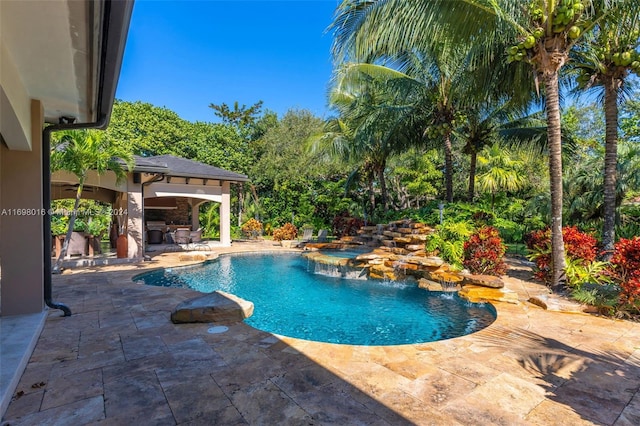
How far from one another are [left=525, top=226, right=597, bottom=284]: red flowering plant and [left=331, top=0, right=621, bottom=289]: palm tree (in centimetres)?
71

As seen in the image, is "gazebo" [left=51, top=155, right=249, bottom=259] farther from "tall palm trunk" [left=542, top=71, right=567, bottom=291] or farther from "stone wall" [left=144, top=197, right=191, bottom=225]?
"tall palm trunk" [left=542, top=71, right=567, bottom=291]

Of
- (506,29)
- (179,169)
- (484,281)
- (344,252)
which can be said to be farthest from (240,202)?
(506,29)

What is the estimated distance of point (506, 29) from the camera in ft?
21.6

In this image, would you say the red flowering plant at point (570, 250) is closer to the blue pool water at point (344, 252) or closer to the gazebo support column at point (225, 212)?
the blue pool water at point (344, 252)

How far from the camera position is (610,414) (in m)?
2.71

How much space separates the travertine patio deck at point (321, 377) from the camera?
270 centimetres

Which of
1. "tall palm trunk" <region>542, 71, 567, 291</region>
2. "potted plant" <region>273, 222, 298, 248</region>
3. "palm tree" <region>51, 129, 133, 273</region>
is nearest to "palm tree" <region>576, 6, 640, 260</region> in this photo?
"tall palm trunk" <region>542, 71, 567, 291</region>

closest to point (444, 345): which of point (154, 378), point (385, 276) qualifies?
point (154, 378)

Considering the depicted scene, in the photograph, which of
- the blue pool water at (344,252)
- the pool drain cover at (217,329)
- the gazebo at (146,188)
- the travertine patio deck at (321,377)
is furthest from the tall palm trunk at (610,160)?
the gazebo at (146,188)

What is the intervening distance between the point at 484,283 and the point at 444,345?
3889 millimetres

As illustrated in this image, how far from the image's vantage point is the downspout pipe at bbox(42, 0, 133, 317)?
235cm

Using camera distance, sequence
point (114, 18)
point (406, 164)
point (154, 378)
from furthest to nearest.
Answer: point (406, 164) → point (154, 378) → point (114, 18)

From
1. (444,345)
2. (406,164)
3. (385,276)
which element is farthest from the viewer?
(406,164)

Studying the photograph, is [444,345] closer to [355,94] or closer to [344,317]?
[344,317]
